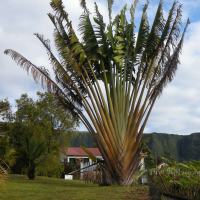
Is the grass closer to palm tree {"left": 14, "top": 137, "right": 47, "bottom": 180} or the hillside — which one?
palm tree {"left": 14, "top": 137, "right": 47, "bottom": 180}

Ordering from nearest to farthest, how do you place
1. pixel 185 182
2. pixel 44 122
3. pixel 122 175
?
pixel 185 182, pixel 122 175, pixel 44 122

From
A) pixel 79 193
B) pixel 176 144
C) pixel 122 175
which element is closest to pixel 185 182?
pixel 122 175

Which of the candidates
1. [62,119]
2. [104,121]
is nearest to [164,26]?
[104,121]

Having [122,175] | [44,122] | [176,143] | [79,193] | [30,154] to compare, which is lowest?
[79,193]

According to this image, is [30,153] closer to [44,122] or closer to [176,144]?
[44,122]

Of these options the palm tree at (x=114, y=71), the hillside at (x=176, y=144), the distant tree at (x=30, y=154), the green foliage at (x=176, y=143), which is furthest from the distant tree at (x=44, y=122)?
the green foliage at (x=176, y=143)

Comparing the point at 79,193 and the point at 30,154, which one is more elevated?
the point at 30,154

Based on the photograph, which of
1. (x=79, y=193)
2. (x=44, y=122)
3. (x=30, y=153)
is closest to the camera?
(x=79, y=193)

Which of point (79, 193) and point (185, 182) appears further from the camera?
point (79, 193)

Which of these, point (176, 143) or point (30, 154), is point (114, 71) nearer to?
point (30, 154)

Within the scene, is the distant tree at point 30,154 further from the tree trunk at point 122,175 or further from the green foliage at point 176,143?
the green foliage at point 176,143

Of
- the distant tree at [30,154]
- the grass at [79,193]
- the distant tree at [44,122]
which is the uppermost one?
the distant tree at [44,122]

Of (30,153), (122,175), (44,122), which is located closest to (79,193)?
(122,175)

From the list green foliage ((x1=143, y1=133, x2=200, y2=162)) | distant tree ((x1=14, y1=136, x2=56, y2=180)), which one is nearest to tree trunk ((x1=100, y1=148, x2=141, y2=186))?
distant tree ((x1=14, y1=136, x2=56, y2=180))
